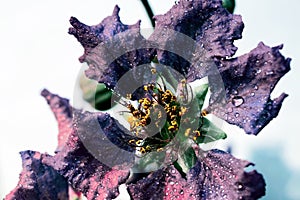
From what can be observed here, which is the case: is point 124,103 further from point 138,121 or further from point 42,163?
point 42,163

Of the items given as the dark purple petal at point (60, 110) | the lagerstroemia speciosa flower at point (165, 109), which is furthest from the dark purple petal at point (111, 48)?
the dark purple petal at point (60, 110)

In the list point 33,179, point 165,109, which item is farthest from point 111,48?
point 33,179

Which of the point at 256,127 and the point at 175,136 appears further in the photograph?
the point at 175,136

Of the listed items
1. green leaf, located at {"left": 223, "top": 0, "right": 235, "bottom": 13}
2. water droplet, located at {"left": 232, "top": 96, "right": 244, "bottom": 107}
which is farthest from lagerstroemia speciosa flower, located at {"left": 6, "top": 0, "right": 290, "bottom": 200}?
green leaf, located at {"left": 223, "top": 0, "right": 235, "bottom": 13}

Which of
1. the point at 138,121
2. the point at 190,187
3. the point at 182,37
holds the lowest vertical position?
the point at 190,187

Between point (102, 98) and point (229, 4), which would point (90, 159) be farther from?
point (229, 4)

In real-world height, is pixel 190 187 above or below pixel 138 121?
below

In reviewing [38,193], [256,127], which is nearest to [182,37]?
[256,127]

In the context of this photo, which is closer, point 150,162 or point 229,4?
point 150,162
